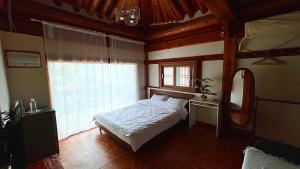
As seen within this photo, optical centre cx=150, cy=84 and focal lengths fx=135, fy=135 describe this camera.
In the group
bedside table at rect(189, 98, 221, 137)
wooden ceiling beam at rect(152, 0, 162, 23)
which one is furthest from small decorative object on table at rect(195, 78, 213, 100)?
wooden ceiling beam at rect(152, 0, 162, 23)

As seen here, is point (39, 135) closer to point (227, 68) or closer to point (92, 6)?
point (92, 6)

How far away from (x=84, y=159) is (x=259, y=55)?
376 cm

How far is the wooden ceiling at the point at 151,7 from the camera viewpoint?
9.35ft

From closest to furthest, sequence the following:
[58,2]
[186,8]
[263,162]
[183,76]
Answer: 1. [263,162]
2. [58,2]
3. [186,8]
4. [183,76]

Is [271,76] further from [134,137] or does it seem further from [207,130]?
[134,137]

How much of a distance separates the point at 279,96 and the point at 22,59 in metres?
4.64

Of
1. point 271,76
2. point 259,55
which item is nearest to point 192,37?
point 259,55

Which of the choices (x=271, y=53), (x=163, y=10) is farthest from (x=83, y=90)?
(x=271, y=53)

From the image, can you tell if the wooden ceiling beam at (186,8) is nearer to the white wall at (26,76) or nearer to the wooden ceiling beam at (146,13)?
the wooden ceiling beam at (146,13)

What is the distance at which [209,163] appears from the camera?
217 centimetres

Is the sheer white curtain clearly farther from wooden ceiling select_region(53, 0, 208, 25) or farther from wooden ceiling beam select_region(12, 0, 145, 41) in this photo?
wooden ceiling select_region(53, 0, 208, 25)

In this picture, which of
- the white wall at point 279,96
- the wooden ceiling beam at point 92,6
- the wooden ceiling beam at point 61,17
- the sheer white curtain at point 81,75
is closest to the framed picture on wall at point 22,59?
the sheer white curtain at point 81,75

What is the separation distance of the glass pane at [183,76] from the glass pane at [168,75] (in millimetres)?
208

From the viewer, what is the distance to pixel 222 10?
7.24 feet
